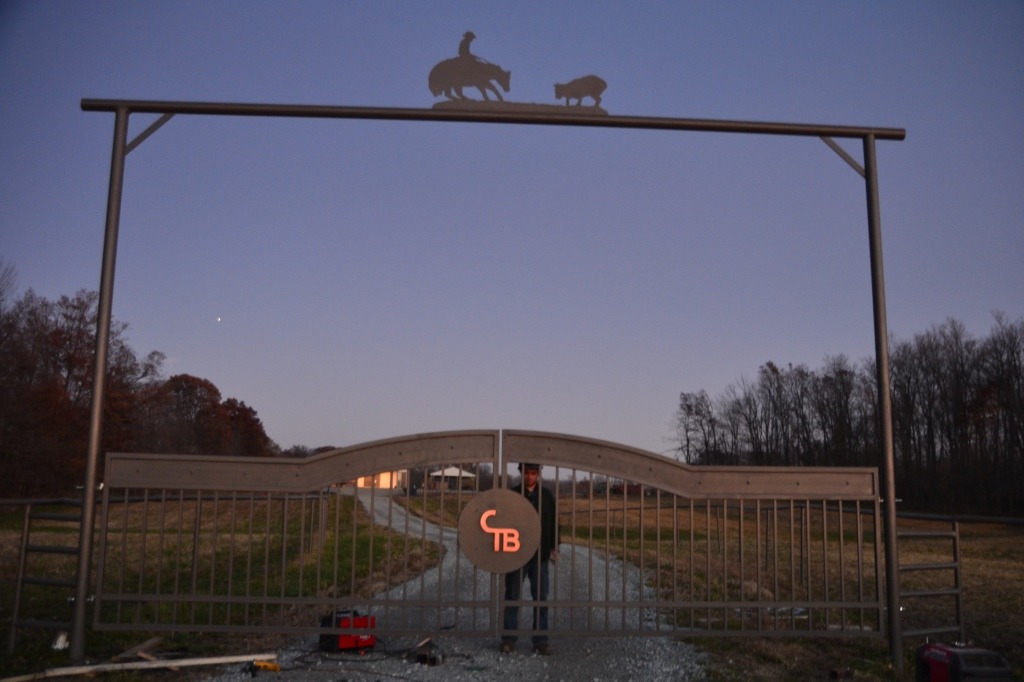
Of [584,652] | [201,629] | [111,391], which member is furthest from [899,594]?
[111,391]

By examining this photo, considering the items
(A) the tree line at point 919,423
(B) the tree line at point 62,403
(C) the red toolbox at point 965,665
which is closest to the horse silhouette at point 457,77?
(C) the red toolbox at point 965,665

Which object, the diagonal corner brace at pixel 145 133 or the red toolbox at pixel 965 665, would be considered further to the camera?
the diagonal corner brace at pixel 145 133

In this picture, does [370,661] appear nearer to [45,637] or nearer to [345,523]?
[45,637]

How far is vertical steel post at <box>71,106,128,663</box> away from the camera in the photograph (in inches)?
307

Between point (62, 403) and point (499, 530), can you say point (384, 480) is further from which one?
point (62, 403)

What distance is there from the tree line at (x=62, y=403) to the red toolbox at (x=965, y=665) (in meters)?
29.5

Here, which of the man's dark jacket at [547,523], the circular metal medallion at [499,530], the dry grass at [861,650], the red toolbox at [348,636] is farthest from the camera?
the man's dark jacket at [547,523]

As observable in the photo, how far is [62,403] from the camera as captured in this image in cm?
4378

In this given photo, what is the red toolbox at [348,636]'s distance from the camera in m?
8.15

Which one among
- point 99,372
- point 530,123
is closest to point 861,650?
point 530,123

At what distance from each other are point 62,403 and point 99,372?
40202 mm

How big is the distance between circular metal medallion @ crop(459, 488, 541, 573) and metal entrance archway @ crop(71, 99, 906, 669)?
10.8ft

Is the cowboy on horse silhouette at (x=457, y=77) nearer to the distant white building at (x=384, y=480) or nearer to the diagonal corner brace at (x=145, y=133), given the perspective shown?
the diagonal corner brace at (x=145, y=133)

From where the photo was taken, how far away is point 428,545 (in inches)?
764
